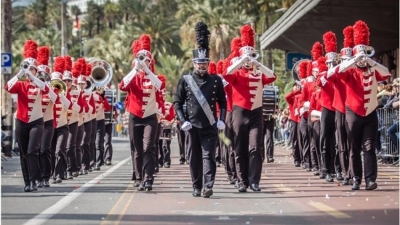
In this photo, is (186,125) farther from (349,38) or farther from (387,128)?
(387,128)

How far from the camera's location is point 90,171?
24.2 metres

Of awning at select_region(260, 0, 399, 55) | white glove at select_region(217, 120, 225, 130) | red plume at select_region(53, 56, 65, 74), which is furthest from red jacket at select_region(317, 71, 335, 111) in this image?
awning at select_region(260, 0, 399, 55)

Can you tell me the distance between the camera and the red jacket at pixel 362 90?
17.2 m

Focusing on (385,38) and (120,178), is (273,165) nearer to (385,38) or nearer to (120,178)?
(120,178)

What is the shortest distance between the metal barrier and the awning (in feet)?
9.03

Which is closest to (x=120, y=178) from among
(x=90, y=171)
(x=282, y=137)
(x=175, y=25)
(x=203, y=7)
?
(x=90, y=171)

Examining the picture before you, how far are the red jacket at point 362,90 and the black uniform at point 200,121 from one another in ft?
6.94

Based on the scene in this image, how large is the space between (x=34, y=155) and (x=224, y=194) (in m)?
3.07

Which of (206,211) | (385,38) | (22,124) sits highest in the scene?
(385,38)

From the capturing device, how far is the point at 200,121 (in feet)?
54.1

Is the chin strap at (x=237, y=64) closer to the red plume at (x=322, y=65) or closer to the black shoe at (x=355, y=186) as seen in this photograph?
the black shoe at (x=355, y=186)

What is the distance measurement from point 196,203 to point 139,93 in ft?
11.1

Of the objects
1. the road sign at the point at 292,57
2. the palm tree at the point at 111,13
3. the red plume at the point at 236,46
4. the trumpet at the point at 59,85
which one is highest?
the palm tree at the point at 111,13

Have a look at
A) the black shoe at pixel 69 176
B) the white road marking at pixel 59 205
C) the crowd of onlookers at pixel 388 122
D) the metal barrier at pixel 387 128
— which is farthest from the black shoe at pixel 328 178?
the metal barrier at pixel 387 128
